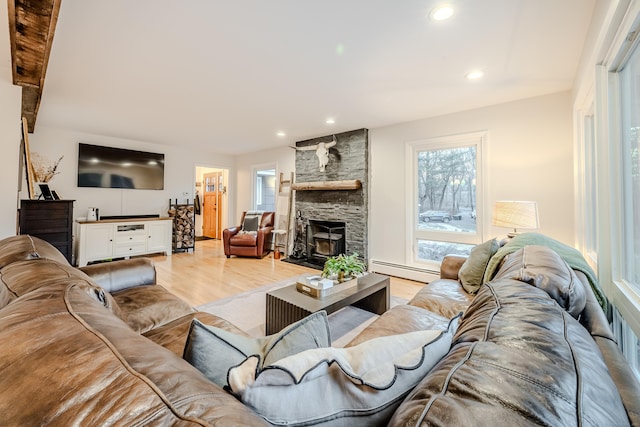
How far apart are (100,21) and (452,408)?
2836 millimetres

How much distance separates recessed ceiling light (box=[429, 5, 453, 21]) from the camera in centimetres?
172

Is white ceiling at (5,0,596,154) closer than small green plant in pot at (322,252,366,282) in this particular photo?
Yes

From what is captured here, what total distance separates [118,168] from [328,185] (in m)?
4.11

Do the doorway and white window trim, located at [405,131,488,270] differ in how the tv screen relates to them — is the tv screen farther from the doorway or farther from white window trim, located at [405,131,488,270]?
white window trim, located at [405,131,488,270]

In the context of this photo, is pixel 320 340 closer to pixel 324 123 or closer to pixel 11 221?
pixel 11 221

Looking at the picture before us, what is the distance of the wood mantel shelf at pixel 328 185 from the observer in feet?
14.7

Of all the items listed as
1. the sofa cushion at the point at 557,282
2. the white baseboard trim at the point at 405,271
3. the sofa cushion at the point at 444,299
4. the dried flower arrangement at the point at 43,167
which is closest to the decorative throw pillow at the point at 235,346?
the sofa cushion at the point at 557,282

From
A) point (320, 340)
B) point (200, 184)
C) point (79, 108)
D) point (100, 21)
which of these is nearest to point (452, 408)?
point (320, 340)

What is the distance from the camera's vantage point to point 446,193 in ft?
12.5

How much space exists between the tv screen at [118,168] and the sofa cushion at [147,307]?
4257mm

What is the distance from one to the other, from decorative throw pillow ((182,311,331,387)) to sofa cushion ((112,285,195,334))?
39.2 inches

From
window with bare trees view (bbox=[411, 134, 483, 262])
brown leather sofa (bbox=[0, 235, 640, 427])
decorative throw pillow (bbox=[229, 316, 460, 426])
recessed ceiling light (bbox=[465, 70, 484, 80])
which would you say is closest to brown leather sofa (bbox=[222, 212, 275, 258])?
window with bare trees view (bbox=[411, 134, 483, 262])

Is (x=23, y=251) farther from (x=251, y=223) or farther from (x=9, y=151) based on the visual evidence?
(x=251, y=223)

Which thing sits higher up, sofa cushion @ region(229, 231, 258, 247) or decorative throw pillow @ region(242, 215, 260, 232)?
decorative throw pillow @ region(242, 215, 260, 232)
